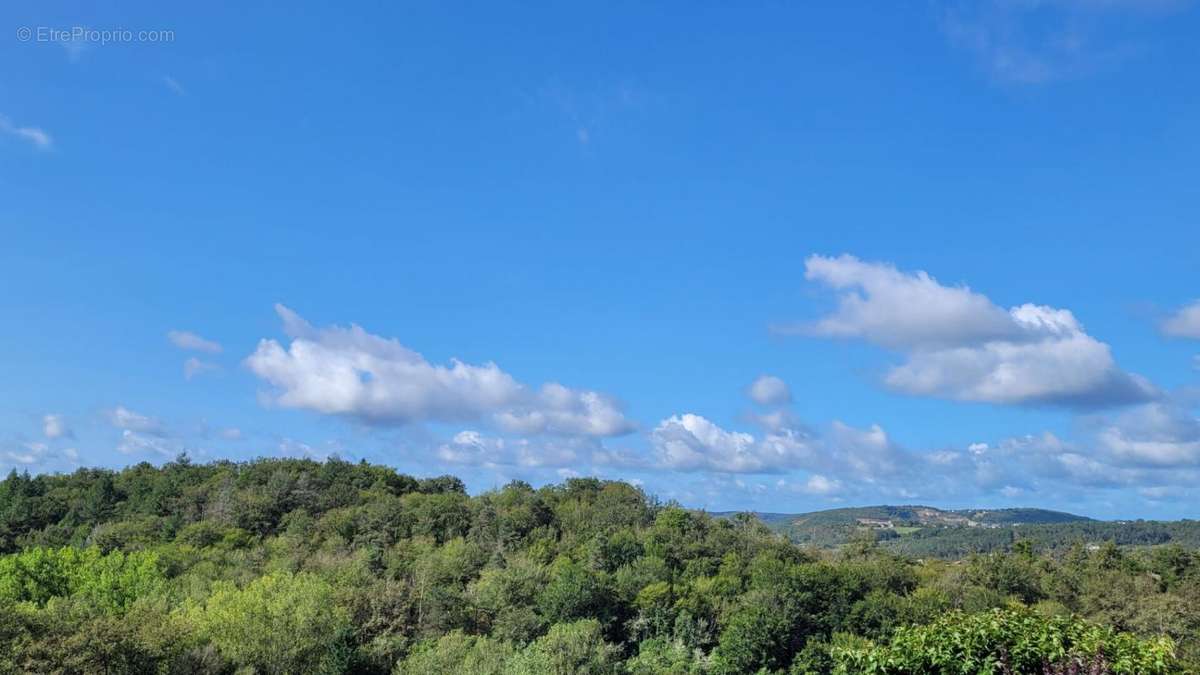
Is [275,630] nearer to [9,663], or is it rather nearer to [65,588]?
[9,663]

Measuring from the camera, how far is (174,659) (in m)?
40.7

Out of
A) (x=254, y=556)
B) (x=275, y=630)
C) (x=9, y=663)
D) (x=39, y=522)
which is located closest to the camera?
(x=9, y=663)

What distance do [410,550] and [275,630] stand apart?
35474 mm

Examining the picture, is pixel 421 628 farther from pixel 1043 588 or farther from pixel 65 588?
pixel 1043 588

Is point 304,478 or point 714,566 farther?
point 304,478

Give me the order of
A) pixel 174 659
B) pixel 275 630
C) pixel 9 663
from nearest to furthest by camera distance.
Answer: pixel 9 663 → pixel 174 659 → pixel 275 630

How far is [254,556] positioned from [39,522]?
3514 centimetres

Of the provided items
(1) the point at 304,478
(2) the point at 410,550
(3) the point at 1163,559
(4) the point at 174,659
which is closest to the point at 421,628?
(4) the point at 174,659

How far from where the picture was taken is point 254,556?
7419cm

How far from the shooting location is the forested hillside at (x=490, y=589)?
36656 millimetres

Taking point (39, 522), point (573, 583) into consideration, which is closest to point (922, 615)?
point (573, 583)

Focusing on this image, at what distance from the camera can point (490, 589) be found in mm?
62656

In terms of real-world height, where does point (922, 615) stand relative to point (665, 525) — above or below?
below

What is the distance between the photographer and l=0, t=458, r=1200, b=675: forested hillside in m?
36.7
